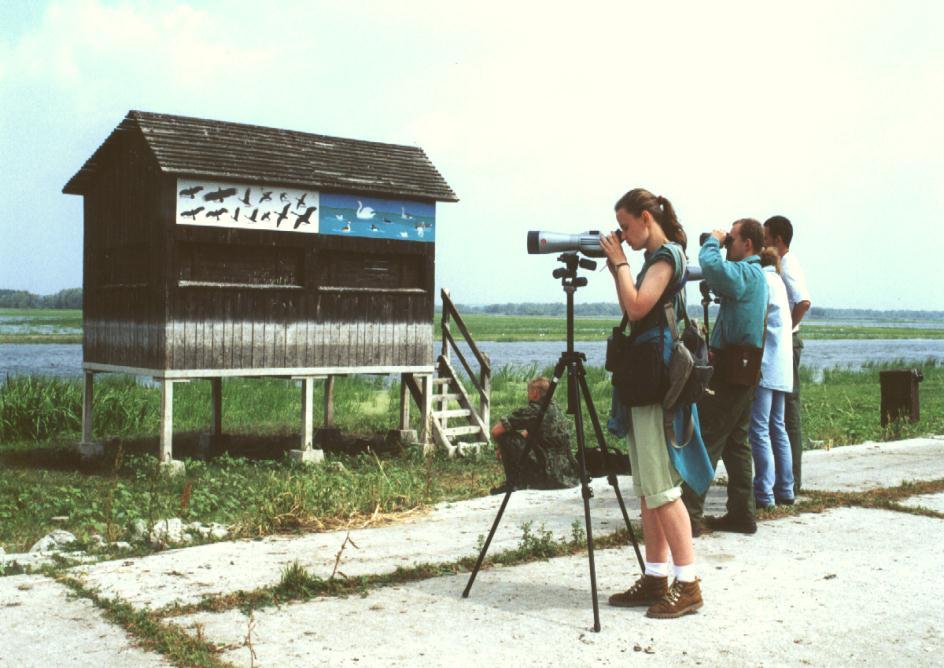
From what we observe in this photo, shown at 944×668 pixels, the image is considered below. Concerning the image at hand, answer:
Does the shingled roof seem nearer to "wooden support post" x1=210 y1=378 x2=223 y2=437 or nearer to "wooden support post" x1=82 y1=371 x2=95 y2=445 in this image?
"wooden support post" x1=82 y1=371 x2=95 y2=445

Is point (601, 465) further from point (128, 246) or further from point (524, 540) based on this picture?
point (128, 246)

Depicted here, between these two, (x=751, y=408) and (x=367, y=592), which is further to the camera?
(x=751, y=408)

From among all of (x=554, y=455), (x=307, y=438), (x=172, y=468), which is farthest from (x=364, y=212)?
(x=554, y=455)

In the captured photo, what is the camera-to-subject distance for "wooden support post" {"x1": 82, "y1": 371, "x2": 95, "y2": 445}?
16.6 m

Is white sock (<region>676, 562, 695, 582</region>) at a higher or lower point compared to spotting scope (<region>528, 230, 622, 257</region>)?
lower

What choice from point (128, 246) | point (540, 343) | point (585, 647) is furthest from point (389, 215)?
point (540, 343)

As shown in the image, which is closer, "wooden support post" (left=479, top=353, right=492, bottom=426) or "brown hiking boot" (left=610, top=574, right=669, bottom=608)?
"brown hiking boot" (left=610, top=574, right=669, bottom=608)

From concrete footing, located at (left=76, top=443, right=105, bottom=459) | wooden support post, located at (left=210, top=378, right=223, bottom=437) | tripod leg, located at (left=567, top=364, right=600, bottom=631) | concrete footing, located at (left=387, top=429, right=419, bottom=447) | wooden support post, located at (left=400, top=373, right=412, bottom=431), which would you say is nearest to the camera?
tripod leg, located at (left=567, top=364, right=600, bottom=631)

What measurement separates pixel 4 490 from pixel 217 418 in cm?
511

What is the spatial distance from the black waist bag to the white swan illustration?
11.3m

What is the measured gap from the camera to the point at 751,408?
7.31 metres

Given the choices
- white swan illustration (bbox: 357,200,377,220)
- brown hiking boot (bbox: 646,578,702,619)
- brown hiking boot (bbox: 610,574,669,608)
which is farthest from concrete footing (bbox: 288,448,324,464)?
brown hiking boot (bbox: 646,578,702,619)

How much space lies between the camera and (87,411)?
54.9ft

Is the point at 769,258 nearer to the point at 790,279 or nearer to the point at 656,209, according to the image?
the point at 790,279
